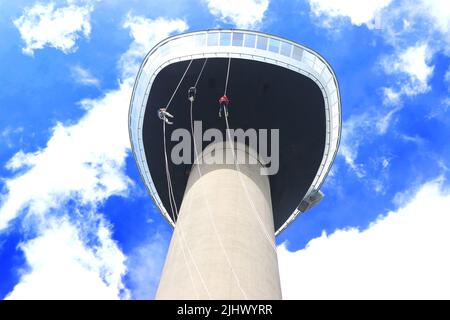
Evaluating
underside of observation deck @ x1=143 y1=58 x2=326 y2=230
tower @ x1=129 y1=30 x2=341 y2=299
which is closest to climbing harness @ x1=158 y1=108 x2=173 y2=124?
tower @ x1=129 y1=30 x2=341 y2=299

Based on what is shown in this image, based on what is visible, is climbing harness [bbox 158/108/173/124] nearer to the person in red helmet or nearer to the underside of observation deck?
the underside of observation deck

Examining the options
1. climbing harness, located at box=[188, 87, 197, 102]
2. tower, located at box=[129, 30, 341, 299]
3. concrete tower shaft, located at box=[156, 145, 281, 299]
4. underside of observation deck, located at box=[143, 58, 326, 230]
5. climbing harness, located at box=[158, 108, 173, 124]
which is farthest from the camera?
climbing harness, located at box=[158, 108, 173, 124]

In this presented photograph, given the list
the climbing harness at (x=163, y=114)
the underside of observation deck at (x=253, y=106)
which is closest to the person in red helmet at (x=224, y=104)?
the underside of observation deck at (x=253, y=106)

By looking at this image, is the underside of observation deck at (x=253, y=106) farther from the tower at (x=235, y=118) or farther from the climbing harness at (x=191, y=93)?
the climbing harness at (x=191, y=93)

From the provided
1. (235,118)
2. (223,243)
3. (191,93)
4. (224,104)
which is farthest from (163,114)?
(223,243)

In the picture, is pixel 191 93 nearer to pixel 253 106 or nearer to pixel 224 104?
pixel 224 104

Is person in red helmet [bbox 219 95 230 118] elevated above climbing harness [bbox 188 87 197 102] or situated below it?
below

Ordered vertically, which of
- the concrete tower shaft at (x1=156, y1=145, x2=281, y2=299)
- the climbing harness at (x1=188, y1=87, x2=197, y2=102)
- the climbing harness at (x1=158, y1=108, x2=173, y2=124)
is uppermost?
the climbing harness at (x1=188, y1=87, x2=197, y2=102)
